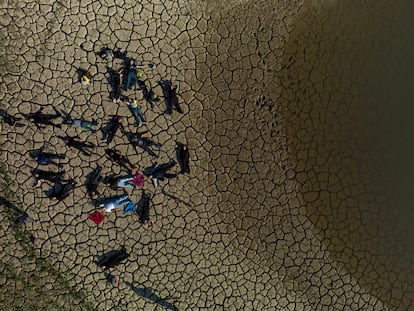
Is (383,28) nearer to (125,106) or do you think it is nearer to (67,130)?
(125,106)

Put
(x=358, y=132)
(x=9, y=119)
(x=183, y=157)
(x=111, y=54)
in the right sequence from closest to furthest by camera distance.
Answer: (x=9, y=119) < (x=111, y=54) < (x=183, y=157) < (x=358, y=132)

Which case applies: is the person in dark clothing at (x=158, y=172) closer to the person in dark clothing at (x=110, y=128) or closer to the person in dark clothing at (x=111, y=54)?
the person in dark clothing at (x=110, y=128)

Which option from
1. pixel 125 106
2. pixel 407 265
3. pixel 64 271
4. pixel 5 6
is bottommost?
pixel 407 265

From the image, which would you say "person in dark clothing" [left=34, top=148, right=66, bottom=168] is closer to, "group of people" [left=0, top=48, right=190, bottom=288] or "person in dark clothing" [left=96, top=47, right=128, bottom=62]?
"group of people" [left=0, top=48, right=190, bottom=288]

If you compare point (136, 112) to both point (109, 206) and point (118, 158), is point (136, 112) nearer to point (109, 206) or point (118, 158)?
point (118, 158)

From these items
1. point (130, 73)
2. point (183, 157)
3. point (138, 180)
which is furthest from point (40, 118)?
point (183, 157)

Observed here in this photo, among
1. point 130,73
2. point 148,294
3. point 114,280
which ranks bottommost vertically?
point 148,294

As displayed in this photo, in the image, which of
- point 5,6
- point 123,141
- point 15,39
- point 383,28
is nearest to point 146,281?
point 123,141

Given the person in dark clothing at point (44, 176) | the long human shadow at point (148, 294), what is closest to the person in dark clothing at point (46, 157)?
the person in dark clothing at point (44, 176)
